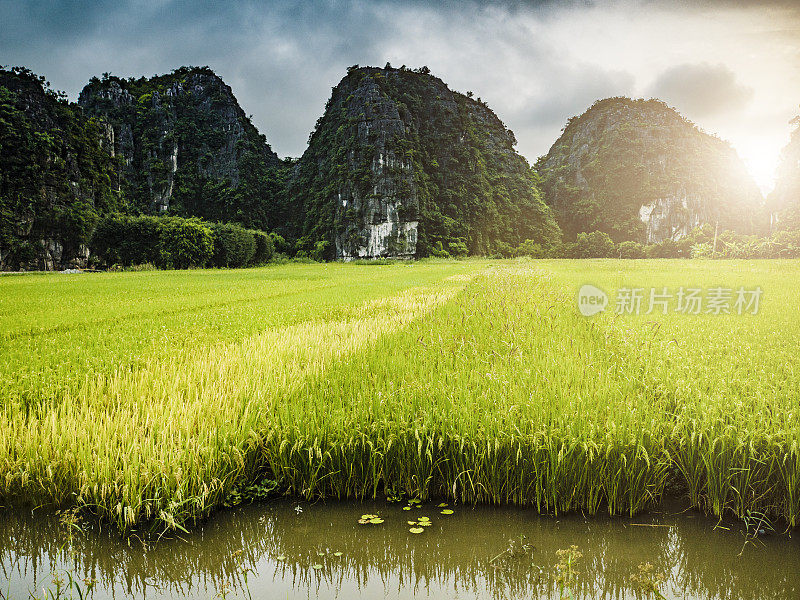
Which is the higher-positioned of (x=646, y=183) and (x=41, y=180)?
(x=646, y=183)

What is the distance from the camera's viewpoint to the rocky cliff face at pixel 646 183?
391ft

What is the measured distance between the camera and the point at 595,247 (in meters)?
88.5

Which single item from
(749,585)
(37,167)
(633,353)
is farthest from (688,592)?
(37,167)

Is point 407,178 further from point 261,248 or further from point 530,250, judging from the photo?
point 261,248

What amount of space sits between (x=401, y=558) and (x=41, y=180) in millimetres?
56916

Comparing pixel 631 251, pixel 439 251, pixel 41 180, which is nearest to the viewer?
pixel 41 180

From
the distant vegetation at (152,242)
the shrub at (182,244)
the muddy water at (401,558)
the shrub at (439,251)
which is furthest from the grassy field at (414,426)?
the shrub at (439,251)

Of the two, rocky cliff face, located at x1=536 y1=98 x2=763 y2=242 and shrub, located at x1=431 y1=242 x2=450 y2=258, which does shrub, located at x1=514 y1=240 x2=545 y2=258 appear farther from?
rocky cliff face, located at x1=536 y1=98 x2=763 y2=242

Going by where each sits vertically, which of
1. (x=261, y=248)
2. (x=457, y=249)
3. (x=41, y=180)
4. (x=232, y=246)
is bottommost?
(x=232, y=246)

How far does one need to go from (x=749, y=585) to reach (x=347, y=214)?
78501 mm

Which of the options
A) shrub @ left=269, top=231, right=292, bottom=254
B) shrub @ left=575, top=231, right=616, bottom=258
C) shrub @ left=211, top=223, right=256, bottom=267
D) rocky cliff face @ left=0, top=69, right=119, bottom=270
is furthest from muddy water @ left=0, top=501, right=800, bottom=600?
shrub @ left=575, top=231, right=616, bottom=258

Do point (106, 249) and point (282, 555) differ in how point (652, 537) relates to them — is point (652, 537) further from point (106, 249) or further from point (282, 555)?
point (106, 249)

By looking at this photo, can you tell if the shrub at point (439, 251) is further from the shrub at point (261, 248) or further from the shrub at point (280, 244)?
the shrub at point (261, 248)

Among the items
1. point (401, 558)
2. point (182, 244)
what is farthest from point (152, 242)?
point (401, 558)
